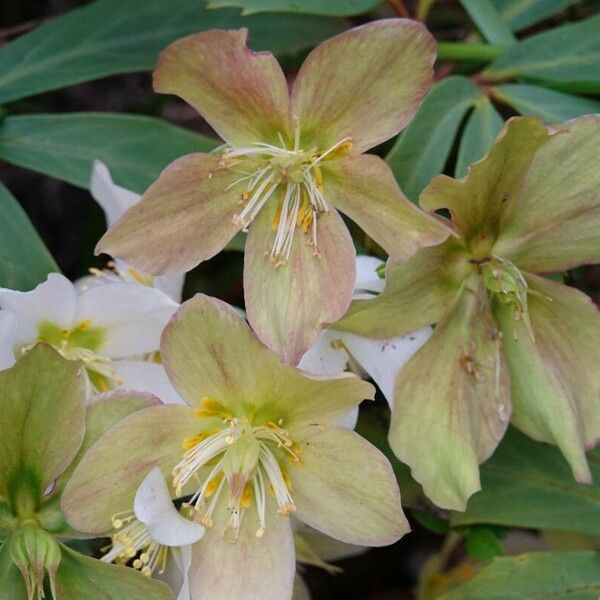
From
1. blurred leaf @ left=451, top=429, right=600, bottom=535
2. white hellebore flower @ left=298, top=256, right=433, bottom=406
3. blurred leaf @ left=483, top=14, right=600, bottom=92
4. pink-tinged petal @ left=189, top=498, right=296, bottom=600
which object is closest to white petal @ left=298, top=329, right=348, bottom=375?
white hellebore flower @ left=298, top=256, right=433, bottom=406

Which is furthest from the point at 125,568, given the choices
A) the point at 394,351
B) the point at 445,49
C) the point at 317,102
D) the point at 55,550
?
the point at 445,49

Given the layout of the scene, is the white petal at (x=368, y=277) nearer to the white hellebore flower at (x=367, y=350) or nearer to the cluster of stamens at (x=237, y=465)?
the white hellebore flower at (x=367, y=350)

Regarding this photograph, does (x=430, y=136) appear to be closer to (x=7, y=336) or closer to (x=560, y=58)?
(x=560, y=58)

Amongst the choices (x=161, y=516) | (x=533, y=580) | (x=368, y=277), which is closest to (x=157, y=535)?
(x=161, y=516)

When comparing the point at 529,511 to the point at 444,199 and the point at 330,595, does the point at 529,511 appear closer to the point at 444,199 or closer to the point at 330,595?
the point at 444,199

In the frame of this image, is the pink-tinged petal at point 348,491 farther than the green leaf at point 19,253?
No

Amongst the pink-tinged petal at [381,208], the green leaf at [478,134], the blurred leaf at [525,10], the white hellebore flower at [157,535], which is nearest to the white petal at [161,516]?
the white hellebore flower at [157,535]
